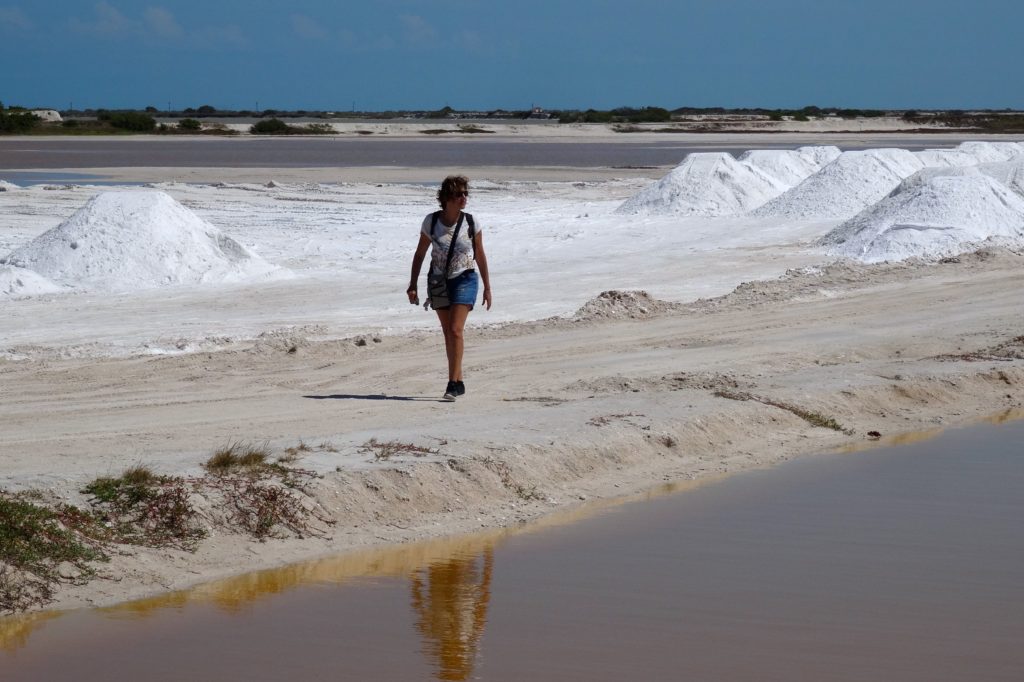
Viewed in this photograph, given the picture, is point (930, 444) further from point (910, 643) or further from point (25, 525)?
point (25, 525)

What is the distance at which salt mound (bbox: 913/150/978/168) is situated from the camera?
31.7 meters

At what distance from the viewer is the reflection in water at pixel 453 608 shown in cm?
565

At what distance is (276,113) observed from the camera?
169m

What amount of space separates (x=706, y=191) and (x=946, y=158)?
809 cm

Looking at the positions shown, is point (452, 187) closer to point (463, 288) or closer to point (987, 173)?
point (463, 288)

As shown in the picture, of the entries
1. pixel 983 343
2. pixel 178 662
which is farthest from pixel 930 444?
pixel 178 662

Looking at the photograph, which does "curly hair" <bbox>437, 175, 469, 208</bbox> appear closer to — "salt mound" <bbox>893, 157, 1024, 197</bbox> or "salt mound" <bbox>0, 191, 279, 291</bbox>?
"salt mound" <bbox>0, 191, 279, 291</bbox>

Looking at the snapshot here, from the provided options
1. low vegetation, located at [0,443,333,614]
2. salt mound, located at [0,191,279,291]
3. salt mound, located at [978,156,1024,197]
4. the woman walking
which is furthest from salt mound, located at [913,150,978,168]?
low vegetation, located at [0,443,333,614]

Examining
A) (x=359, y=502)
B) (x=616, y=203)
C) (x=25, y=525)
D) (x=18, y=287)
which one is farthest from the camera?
(x=616, y=203)

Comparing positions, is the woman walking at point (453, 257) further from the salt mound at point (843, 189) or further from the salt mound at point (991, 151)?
the salt mound at point (991, 151)

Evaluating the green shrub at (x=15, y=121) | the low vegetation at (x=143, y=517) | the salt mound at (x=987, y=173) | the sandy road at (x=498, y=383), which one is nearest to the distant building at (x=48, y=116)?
the green shrub at (x=15, y=121)

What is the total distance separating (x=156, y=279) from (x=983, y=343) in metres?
9.45

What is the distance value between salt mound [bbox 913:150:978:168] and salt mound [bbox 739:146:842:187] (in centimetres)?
200

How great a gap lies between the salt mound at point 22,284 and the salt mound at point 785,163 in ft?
59.1
